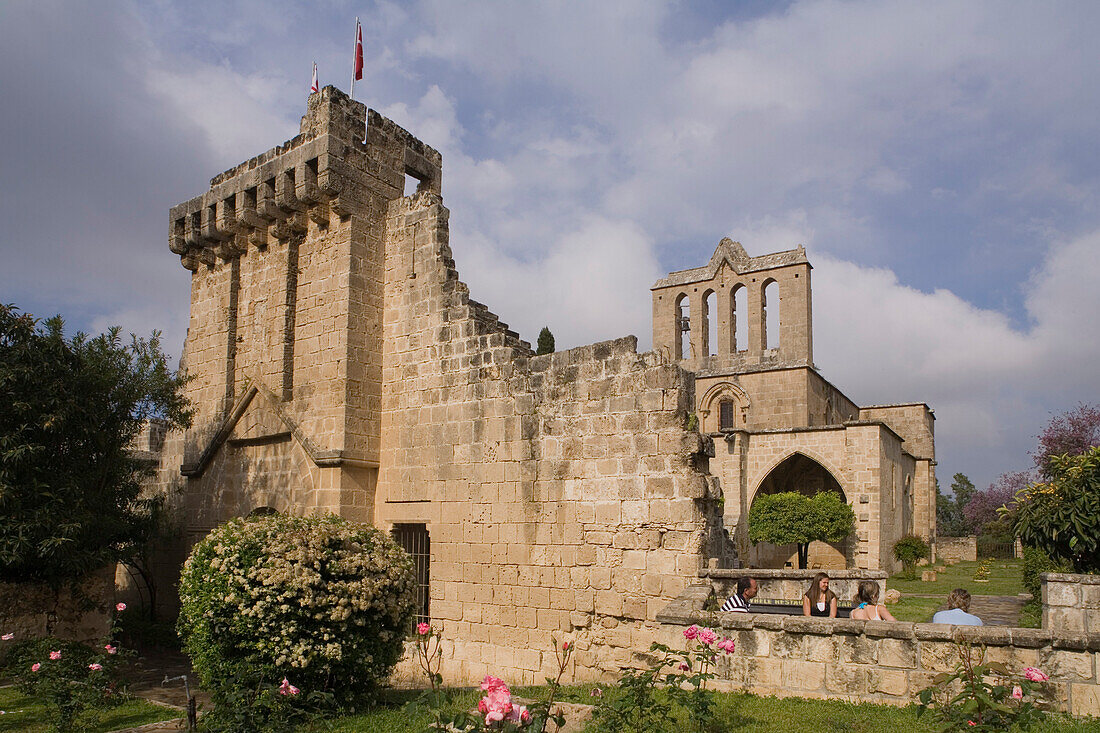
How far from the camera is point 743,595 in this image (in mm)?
8039

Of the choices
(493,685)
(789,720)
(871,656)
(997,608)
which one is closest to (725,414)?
(997,608)

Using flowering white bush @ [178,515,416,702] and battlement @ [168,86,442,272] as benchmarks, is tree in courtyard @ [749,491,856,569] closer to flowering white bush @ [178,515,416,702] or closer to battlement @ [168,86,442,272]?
battlement @ [168,86,442,272]

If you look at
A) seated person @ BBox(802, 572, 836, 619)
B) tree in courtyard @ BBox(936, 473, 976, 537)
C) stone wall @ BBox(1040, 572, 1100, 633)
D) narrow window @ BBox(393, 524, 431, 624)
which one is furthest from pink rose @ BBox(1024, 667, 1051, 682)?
tree in courtyard @ BBox(936, 473, 976, 537)

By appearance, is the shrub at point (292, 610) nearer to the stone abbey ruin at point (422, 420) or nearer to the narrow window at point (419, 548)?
the stone abbey ruin at point (422, 420)

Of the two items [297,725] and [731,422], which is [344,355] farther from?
[731,422]

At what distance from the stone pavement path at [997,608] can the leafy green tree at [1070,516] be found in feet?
7.26

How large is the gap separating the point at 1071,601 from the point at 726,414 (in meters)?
29.0

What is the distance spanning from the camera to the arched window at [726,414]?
35.5 m

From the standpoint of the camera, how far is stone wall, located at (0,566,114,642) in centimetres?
987

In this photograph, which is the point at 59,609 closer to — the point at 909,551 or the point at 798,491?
the point at 798,491

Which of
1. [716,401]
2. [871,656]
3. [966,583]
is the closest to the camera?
[871,656]

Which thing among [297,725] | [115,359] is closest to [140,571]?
[115,359]

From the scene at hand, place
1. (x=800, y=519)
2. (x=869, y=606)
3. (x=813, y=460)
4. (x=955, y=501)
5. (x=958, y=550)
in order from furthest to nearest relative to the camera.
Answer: (x=955, y=501) → (x=958, y=550) → (x=813, y=460) → (x=800, y=519) → (x=869, y=606)

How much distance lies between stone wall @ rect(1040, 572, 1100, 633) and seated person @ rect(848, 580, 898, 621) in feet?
4.35
